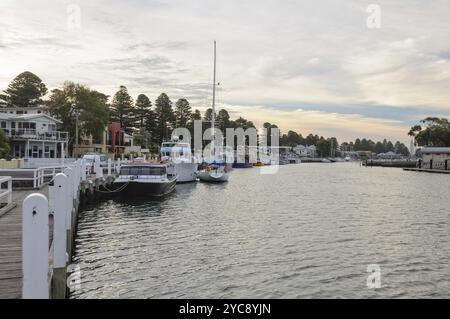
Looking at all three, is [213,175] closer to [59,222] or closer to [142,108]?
[59,222]

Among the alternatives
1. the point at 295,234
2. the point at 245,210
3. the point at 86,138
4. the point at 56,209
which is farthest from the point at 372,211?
the point at 86,138

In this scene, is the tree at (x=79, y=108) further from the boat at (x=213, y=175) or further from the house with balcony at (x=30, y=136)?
the boat at (x=213, y=175)

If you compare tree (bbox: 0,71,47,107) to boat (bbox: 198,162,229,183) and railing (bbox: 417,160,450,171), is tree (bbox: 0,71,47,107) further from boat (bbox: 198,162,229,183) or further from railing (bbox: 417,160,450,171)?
railing (bbox: 417,160,450,171)

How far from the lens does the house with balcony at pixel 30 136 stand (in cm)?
6906

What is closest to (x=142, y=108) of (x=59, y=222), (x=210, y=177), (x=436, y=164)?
(x=210, y=177)

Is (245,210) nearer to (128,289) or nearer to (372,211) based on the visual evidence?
(372,211)

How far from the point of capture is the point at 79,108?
260 feet

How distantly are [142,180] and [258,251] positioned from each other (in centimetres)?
1967

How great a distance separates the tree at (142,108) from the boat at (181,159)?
72.3 m

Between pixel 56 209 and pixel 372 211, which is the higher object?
pixel 56 209

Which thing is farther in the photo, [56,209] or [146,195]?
[146,195]

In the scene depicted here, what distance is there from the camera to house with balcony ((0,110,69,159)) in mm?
69062

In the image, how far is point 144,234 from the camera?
75.3 ft

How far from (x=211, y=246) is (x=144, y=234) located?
440cm
